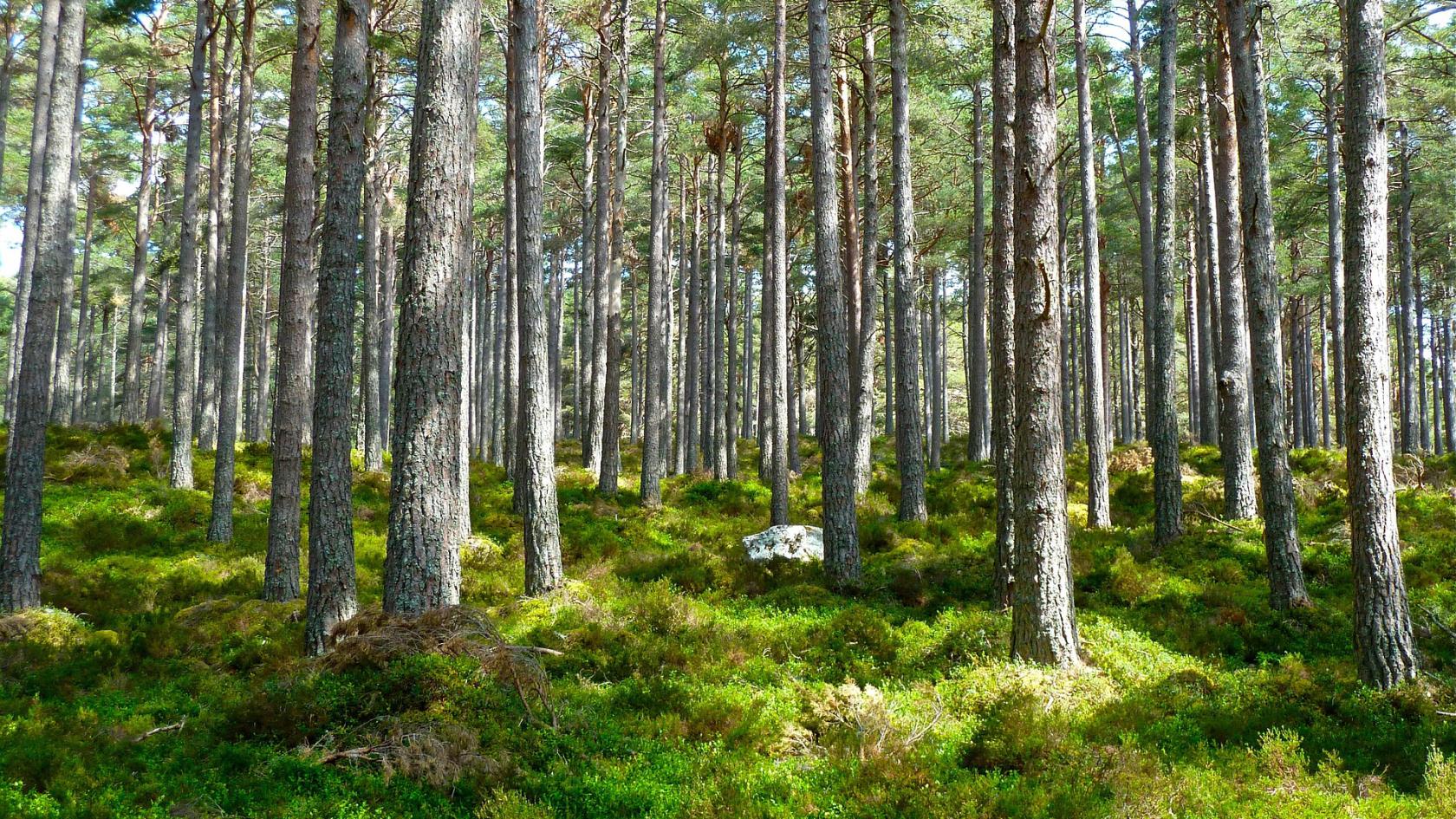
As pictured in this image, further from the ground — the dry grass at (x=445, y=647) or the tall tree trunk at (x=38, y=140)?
the tall tree trunk at (x=38, y=140)

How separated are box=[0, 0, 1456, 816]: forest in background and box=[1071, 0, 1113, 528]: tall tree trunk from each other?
85mm

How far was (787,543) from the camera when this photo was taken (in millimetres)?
11664

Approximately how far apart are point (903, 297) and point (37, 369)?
38.6ft

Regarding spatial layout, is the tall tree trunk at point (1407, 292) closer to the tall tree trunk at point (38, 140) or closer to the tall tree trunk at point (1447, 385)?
the tall tree trunk at point (1447, 385)

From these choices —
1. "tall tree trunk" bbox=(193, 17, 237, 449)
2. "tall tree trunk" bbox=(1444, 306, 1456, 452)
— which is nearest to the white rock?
"tall tree trunk" bbox=(193, 17, 237, 449)

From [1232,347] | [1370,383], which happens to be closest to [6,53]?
[1232,347]

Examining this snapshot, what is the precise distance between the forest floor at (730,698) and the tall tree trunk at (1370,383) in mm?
487

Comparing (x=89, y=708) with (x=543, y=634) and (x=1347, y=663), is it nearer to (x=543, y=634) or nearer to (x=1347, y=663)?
(x=543, y=634)

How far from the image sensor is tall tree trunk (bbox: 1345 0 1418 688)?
249 inches

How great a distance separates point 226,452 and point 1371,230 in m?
14.2

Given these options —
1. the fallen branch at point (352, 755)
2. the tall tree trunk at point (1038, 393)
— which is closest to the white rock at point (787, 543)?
the tall tree trunk at point (1038, 393)

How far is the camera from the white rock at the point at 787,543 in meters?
11.4

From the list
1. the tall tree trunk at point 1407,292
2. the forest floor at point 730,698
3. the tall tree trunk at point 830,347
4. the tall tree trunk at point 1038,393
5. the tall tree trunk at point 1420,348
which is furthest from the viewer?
the tall tree trunk at point 1420,348

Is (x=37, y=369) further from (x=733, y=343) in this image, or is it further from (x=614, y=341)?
(x=733, y=343)
